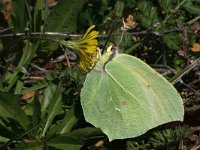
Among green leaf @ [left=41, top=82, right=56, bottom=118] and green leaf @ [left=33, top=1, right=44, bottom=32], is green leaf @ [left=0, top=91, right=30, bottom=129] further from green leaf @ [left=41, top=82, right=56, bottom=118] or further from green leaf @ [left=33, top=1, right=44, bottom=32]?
green leaf @ [left=33, top=1, right=44, bottom=32]

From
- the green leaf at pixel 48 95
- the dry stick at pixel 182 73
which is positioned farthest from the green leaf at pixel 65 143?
the dry stick at pixel 182 73

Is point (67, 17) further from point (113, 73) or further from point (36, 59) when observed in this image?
point (113, 73)

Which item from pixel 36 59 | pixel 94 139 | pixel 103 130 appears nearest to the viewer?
pixel 103 130

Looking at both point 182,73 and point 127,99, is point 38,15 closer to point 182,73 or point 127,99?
point 127,99

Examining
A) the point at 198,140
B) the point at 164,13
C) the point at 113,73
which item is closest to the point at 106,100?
the point at 113,73

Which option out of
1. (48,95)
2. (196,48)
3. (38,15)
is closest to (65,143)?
(48,95)

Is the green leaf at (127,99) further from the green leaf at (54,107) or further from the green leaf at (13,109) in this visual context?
the green leaf at (13,109)

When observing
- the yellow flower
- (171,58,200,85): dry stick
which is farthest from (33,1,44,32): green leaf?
(171,58,200,85): dry stick
